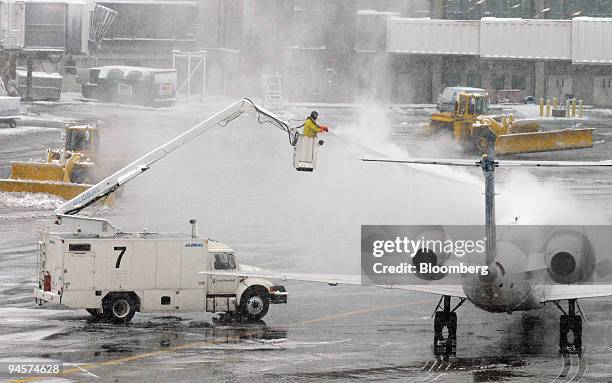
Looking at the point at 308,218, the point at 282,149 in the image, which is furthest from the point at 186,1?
the point at 308,218

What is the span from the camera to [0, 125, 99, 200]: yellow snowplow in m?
55.4

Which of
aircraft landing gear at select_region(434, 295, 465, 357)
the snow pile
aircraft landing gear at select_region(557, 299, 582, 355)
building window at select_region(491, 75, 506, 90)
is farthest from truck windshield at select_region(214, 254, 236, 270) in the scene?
building window at select_region(491, 75, 506, 90)

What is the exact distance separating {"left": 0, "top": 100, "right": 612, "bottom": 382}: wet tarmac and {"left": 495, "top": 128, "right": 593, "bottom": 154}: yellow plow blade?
1144 mm

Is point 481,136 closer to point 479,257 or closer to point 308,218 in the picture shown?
point 308,218

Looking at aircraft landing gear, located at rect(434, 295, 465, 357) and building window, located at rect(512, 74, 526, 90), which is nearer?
aircraft landing gear, located at rect(434, 295, 465, 357)

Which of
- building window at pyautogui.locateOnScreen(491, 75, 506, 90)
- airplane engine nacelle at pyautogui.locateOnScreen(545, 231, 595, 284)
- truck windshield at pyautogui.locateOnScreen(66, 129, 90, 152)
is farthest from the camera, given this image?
building window at pyautogui.locateOnScreen(491, 75, 506, 90)

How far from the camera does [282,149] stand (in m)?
75.8

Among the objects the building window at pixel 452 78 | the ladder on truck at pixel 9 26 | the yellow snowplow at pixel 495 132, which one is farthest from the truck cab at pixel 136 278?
the building window at pixel 452 78

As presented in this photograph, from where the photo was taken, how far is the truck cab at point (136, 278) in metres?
33.6

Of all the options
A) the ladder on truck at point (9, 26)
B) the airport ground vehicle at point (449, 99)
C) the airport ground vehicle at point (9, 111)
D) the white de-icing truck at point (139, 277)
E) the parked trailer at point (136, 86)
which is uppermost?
the ladder on truck at point (9, 26)

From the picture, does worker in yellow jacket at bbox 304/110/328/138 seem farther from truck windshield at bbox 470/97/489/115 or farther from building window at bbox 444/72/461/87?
building window at bbox 444/72/461/87

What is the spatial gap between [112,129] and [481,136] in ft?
79.0

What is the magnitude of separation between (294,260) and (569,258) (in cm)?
1473

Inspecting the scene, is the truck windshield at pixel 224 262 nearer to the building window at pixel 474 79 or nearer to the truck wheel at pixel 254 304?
the truck wheel at pixel 254 304
